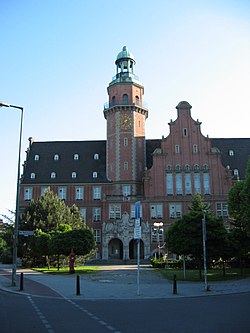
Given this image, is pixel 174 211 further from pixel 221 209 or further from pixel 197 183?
pixel 221 209

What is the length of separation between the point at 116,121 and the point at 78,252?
33848mm

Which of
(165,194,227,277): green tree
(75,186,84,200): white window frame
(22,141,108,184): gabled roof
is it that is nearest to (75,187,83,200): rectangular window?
(75,186,84,200): white window frame

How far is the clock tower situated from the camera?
64.1 m

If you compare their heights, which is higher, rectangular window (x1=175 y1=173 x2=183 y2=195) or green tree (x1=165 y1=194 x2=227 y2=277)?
rectangular window (x1=175 y1=173 x2=183 y2=195)

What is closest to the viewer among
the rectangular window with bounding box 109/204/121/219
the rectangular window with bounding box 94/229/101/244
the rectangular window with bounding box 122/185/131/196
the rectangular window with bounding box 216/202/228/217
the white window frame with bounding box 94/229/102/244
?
the rectangular window with bounding box 216/202/228/217

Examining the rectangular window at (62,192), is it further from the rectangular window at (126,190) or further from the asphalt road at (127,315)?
the asphalt road at (127,315)

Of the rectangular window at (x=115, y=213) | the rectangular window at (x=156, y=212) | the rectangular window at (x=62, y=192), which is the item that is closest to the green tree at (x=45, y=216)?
the rectangular window at (x=115, y=213)

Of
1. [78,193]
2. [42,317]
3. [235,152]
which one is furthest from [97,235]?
[42,317]

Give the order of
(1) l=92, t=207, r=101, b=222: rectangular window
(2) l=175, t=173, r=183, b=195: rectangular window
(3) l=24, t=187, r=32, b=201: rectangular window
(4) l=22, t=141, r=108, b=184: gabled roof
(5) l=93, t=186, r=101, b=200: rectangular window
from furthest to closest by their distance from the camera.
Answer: (4) l=22, t=141, r=108, b=184: gabled roof → (3) l=24, t=187, r=32, b=201: rectangular window → (5) l=93, t=186, r=101, b=200: rectangular window → (1) l=92, t=207, r=101, b=222: rectangular window → (2) l=175, t=173, r=183, b=195: rectangular window

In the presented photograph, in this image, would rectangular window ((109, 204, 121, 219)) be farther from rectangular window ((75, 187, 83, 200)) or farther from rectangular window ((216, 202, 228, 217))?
rectangular window ((216, 202, 228, 217))

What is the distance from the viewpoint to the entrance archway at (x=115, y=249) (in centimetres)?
6106

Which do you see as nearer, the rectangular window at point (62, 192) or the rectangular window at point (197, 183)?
the rectangular window at point (197, 183)

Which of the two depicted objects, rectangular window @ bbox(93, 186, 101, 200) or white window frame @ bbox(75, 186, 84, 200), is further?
white window frame @ bbox(75, 186, 84, 200)

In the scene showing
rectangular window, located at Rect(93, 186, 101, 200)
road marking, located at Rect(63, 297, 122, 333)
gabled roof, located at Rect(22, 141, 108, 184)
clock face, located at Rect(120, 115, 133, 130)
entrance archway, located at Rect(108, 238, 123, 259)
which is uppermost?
clock face, located at Rect(120, 115, 133, 130)
